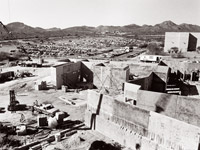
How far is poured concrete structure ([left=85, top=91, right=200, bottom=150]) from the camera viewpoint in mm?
9827

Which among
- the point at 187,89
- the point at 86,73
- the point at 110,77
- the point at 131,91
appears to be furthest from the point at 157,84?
the point at 86,73

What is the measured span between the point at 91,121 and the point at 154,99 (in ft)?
16.2

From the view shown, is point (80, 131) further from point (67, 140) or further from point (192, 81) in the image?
point (192, 81)

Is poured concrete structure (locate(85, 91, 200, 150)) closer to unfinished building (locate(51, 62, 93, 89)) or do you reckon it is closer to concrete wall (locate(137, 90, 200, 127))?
concrete wall (locate(137, 90, 200, 127))

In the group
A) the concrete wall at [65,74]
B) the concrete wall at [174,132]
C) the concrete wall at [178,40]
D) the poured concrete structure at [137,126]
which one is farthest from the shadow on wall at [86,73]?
the concrete wall at [178,40]

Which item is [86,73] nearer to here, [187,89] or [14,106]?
[14,106]

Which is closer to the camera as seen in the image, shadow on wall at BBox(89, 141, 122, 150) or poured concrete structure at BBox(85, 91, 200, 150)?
poured concrete structure at BBox(85, 91, 200, 150)

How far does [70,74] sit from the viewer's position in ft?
84.7

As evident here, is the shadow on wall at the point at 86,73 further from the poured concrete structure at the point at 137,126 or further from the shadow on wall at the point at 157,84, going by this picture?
the poured concrete structure at the point at 137,126

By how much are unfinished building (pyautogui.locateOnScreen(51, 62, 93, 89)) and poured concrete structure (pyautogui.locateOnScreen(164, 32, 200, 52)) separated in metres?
32.2

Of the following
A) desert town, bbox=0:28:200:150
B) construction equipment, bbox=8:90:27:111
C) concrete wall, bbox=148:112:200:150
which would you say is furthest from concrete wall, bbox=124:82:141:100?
construction equipment, bbox=8:90:27:111

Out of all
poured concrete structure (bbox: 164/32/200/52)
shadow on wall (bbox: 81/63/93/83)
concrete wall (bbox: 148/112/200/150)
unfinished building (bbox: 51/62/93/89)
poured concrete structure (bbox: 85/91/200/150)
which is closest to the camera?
concrete wall (bbox: 148/112/200/150)

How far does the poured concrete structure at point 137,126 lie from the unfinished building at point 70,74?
33.4 ft

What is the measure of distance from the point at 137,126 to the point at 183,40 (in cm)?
4391
